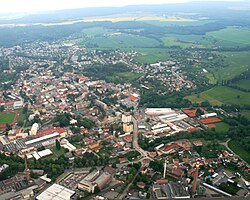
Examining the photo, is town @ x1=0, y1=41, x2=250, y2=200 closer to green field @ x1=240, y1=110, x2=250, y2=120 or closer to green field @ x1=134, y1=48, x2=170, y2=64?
green field @ x1=240, y1=110, x2=250, y2=120

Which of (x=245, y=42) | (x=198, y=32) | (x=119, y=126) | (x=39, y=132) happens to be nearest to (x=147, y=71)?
(x=119, y=126)

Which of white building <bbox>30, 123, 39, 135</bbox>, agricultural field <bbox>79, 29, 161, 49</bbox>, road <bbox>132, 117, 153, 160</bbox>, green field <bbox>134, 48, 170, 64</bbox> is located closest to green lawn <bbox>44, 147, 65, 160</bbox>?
white building <bbox>30, 123, 39, 135</bbox>

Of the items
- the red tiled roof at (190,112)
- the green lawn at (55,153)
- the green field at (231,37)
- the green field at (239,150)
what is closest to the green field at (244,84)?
Result: the red tiled roof at (190,112)

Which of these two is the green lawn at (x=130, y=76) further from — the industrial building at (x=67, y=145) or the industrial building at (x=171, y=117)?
the industrial building at (x=67, y=145)

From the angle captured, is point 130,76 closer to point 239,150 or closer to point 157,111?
point 157,111

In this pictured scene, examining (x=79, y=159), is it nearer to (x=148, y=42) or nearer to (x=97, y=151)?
(x=97, y=151)

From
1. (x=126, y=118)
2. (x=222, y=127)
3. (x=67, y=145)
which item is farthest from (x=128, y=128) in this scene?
(x=222, y=127)
